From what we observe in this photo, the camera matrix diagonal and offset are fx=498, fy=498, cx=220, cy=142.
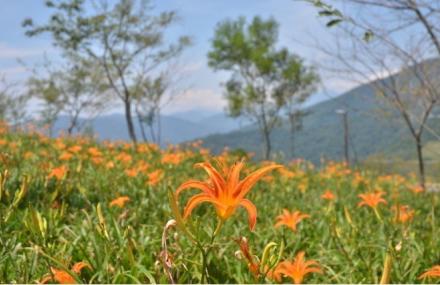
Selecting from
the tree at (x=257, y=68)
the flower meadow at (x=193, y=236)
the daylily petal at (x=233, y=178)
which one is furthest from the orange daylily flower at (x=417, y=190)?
the tree at (x=257, y=68)

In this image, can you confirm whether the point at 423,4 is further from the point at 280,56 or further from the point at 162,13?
the point at 280,56

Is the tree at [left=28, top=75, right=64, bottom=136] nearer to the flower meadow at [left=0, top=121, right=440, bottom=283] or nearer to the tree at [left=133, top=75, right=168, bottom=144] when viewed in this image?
the tree at [left=133, top=75, right=168, bottom=144]

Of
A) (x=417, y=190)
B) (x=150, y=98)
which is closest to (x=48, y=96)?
(x=150, y=98)

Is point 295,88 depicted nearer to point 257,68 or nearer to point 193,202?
point 257,68

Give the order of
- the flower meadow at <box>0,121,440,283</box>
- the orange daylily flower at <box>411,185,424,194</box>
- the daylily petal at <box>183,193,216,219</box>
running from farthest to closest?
1. the orange daylily flower at <box>411,185,424,194</box>
2. the flower meadow at <box>0,121,440,283</box>
3. the daylily petal at <box>183,193,216,219</box>

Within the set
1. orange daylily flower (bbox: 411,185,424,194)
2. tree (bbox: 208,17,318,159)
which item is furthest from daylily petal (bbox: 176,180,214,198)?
tree (bbox: 208,17,318,159)

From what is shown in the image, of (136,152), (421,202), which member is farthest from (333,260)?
(136,152)

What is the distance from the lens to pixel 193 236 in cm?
109

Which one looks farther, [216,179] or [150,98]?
[150,98]

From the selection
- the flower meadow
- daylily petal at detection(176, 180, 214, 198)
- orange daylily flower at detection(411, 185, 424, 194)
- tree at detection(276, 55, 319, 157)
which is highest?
tree at detection(276, 55, 319, 157)

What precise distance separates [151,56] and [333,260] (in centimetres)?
2370

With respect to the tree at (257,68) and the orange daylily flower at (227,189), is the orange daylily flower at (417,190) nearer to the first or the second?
the orange daylily flower at (227,189)

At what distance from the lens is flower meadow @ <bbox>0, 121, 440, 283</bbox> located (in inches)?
44.0

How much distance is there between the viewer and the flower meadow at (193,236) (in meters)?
1.12
